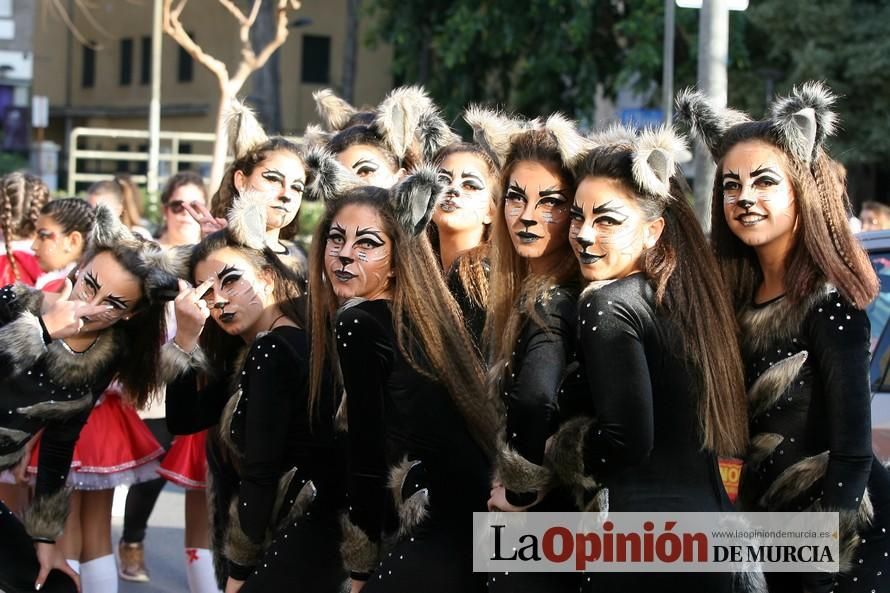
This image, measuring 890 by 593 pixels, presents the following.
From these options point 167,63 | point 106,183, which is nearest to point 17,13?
point 167,63

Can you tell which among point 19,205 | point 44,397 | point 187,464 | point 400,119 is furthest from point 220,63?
point 44,397

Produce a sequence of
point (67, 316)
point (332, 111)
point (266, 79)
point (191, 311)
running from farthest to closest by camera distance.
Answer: point (266, 79)
point (332, 111)
point (67, 316)
point (191, 311)

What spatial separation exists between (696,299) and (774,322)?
14.3 inches

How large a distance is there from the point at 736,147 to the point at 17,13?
40.4m

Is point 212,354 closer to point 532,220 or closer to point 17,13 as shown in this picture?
point 532,220

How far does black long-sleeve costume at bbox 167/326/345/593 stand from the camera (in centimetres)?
411

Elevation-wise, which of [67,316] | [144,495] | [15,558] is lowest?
[144,495]

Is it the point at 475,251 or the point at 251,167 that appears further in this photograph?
the point at 251,167

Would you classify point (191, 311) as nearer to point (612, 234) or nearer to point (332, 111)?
point (612, 234)

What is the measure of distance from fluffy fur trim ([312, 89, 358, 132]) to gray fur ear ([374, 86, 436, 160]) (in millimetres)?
616

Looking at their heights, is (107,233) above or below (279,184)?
below

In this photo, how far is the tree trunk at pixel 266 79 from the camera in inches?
1053

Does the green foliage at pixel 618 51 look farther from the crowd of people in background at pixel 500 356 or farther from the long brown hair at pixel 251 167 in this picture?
the crowd of people in background at pixel 500 356

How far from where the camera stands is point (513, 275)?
371 cm
